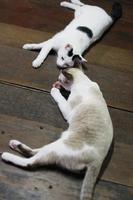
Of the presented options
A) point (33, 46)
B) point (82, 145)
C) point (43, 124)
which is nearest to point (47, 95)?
point (43, 124)

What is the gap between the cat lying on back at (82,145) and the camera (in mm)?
1413

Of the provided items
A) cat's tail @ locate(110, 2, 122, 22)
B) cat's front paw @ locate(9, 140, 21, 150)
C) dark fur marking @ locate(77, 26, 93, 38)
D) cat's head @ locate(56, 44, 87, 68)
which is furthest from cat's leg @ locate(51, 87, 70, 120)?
cat's tail @ locate(110, 2, 122, 22)

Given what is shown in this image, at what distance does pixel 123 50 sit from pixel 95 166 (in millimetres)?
866

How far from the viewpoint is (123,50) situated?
2.10m

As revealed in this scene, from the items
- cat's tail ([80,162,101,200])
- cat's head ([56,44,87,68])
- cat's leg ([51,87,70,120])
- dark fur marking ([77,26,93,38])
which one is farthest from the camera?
dark fur marking ([77,26,93,38])

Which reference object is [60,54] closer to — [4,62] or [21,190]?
[4,62]

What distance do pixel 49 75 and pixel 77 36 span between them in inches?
9.8

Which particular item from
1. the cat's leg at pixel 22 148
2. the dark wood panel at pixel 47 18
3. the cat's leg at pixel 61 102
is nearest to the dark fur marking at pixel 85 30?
the dark wood panel at pixel 47 18

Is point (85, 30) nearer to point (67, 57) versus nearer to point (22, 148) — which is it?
point (67, 57)

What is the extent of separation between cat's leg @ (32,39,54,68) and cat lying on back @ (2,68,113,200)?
0.35 m

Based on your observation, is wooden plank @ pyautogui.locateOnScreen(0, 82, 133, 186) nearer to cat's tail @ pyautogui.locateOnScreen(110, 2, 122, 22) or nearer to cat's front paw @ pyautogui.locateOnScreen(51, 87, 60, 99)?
cat's front paw @ pyautogui.locateOnScreen(51, 87, 60, 99)

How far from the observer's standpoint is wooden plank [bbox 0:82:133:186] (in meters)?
1.55

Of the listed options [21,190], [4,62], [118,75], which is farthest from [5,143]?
[118,75]

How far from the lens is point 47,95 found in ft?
5.87
